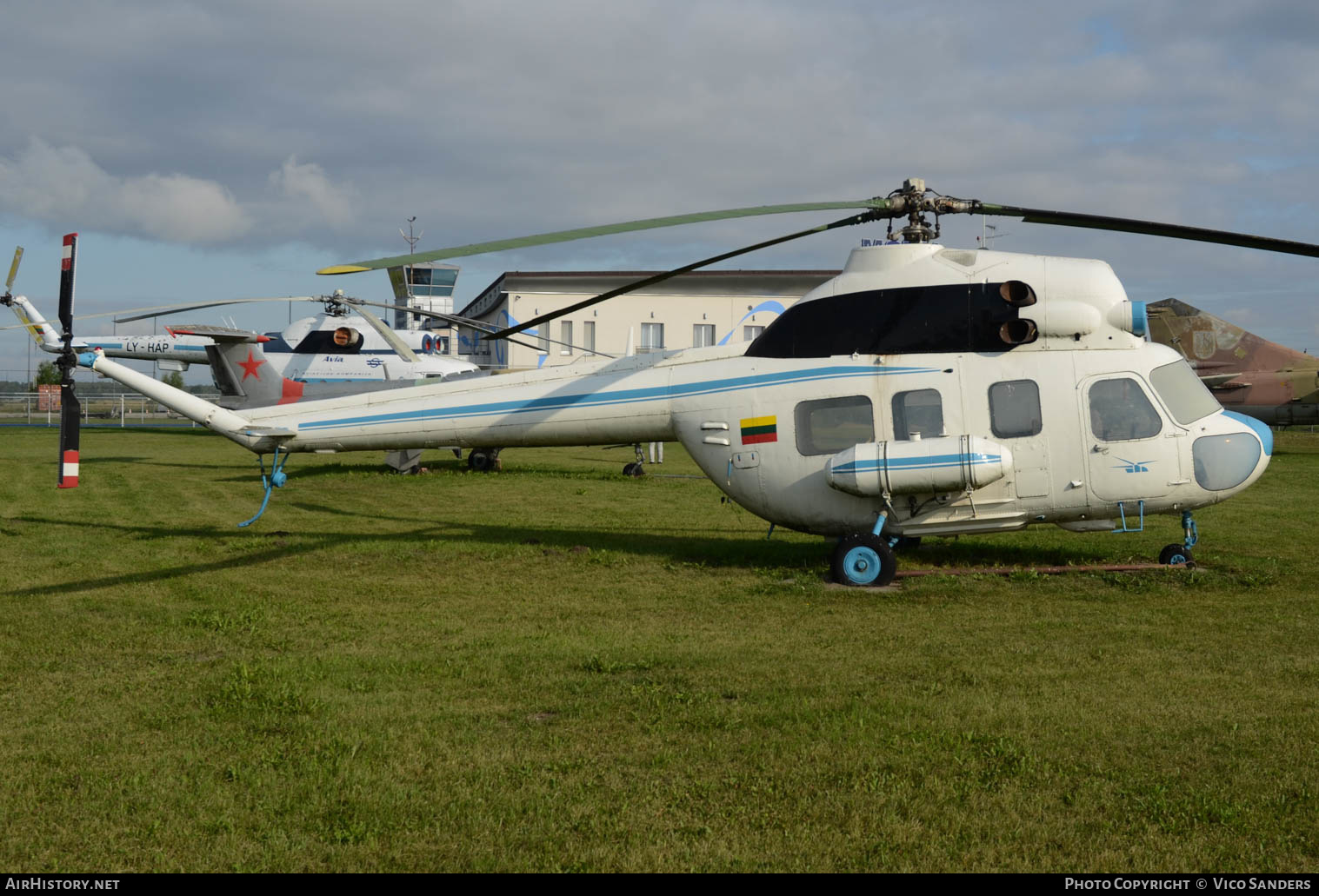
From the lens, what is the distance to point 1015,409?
10.1 metres

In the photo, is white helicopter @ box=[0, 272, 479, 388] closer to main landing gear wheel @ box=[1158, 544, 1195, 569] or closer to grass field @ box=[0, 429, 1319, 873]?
grass field @ box=[0, 429, 1319, 873]

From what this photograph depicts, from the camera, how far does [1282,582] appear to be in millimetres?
9906

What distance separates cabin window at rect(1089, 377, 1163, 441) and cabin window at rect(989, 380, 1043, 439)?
1.87 ft

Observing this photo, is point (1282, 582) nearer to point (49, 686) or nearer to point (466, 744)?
point (466, 744)

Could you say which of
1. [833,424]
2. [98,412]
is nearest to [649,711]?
[833,424]

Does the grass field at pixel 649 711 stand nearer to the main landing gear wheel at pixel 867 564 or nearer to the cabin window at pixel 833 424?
the main landing gear wheel at pixel 867 564

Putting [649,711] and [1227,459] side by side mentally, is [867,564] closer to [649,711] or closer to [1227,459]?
[1227,459]

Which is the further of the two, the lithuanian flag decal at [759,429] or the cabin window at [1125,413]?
the lithuanian flag decal at [759,429]

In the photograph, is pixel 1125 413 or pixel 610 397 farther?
pixel 610 397

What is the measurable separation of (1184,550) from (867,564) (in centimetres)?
368

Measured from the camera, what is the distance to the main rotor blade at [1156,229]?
870 cm

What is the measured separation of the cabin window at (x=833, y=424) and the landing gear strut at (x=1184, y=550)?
355 centimetres

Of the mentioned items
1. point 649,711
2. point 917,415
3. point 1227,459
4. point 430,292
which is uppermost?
point 430,292

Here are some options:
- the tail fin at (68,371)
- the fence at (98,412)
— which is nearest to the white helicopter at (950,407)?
the tail fin at (68,371)
